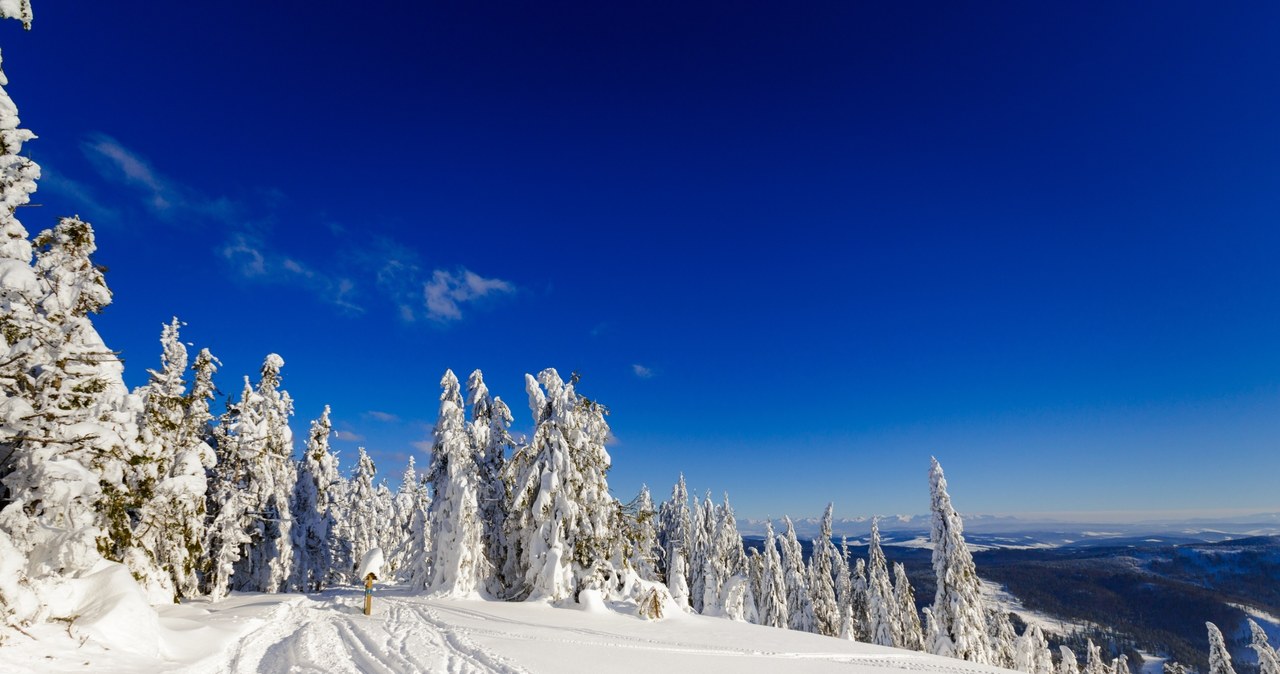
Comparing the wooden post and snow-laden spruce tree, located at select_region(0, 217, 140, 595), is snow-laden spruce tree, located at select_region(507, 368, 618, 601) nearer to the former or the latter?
the wooden post

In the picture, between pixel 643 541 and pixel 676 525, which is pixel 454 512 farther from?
pixel 676 525

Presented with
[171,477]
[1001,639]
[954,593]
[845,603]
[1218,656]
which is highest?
[171,477]

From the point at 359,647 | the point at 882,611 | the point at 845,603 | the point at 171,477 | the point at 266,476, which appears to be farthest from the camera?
the point at 845,603

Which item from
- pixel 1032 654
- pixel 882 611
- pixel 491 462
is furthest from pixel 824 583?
pixel 491 462

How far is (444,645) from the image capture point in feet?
44.2

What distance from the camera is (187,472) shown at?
2106 cm

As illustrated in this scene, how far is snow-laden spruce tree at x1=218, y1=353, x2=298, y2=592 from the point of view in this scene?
1117 inches

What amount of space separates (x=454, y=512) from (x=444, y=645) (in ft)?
43.6

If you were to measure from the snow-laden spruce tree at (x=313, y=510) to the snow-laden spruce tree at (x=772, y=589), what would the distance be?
114 feet

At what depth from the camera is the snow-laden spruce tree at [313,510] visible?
32.8 m

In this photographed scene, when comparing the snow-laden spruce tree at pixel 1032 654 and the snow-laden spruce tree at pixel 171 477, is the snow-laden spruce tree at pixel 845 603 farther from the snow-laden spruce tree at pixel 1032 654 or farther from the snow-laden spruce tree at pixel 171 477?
the snow-laden spruce tree at pixel 171 477

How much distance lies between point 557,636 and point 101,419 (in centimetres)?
1184

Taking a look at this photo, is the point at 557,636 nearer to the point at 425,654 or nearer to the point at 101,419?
the point at 425,654

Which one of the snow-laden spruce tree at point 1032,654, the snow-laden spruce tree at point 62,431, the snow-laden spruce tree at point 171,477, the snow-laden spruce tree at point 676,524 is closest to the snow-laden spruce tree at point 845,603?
the snow-laden spruce tree at point 1032,654
